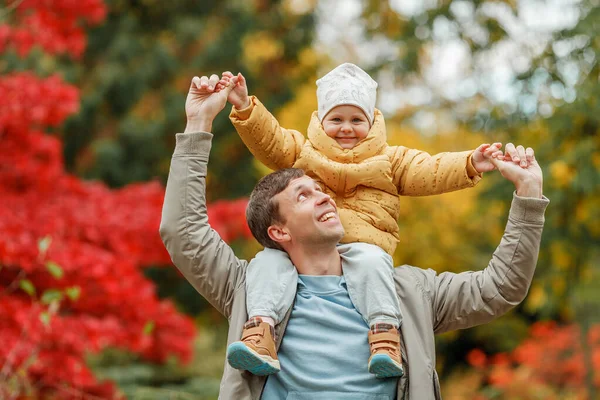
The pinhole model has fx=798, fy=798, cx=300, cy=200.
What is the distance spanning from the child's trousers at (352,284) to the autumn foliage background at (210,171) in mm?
1312

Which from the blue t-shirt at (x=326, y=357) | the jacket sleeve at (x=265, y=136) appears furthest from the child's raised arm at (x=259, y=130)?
the blue t-shirt at (x=326, y=357)

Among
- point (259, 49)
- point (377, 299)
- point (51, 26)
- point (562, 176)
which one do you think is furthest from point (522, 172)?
point (259, 49)

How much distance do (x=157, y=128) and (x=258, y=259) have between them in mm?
8382

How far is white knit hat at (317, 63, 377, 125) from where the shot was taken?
2465mm

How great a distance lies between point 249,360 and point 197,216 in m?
0.47

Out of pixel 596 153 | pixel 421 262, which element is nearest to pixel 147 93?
pixel 421 262

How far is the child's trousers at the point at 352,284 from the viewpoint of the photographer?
225 cm

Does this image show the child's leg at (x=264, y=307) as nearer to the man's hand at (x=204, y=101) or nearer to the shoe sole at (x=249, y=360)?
the shoe sole at (x=249, y=360)

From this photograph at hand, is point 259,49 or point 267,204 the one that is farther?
point 259,49

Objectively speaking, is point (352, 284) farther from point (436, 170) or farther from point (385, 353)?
point (436, 170)

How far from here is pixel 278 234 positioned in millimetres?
2400

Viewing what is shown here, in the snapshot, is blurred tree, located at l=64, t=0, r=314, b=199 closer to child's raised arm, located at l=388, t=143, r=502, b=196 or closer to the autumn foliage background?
the autumn foliage background

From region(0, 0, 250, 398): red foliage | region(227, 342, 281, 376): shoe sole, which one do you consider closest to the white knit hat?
region(227, 342, 281, 376): shoe sole

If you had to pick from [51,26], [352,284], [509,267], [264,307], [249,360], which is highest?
[51,26]
